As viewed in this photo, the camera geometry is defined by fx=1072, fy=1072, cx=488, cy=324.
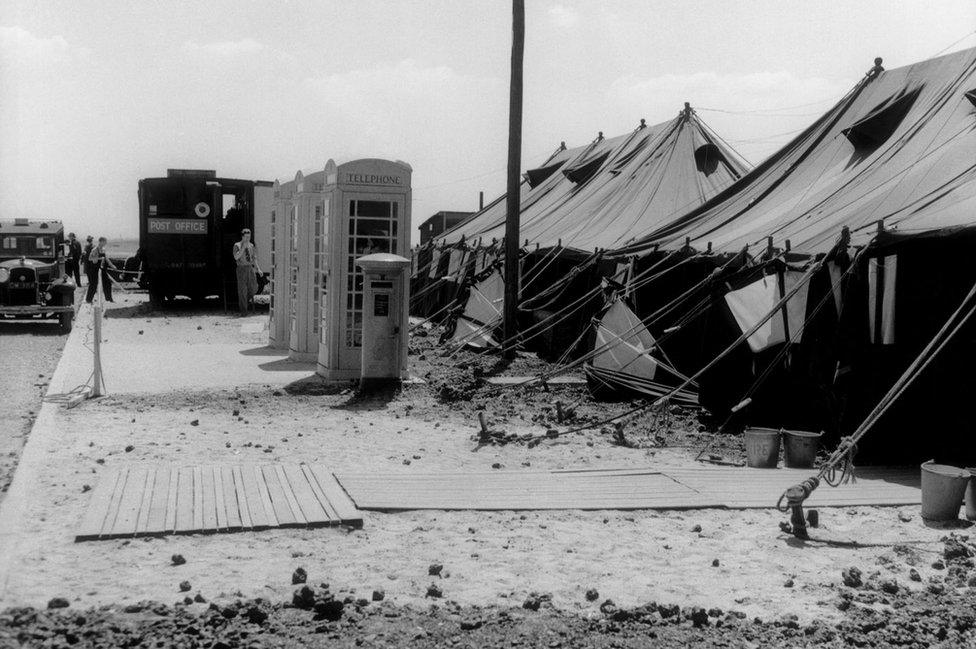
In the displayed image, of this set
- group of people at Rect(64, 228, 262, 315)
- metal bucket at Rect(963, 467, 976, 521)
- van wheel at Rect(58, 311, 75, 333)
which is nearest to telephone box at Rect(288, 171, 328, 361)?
van wheel at Rect(58, 311, 75, 333)

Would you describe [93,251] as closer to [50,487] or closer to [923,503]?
[50,487]

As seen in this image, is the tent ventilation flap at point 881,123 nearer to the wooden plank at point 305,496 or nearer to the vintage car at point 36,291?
the wooden plank at point 305,496

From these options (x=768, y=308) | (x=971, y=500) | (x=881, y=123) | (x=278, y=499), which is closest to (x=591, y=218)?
(x=881, y=123)

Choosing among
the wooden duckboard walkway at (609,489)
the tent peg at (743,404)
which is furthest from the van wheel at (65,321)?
the tent peg at (743,404)

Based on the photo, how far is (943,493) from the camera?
709cm

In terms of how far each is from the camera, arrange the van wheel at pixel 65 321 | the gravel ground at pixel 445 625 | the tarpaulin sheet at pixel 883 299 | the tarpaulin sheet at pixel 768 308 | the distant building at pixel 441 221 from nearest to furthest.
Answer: the gravel ground at pixel 445 625 → the tarpaulin sheet at pixel 883 299 → the tarpaulin sheet at pixel 768 308 → the van wheel at pixel 65 321 → the distant building at pixel 441 221

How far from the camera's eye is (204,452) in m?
8.84

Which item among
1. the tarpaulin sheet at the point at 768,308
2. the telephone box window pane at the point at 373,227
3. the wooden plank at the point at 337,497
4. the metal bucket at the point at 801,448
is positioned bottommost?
the wooden plank at the point at 337,497

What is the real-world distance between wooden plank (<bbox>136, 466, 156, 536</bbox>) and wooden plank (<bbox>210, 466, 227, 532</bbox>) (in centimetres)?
41

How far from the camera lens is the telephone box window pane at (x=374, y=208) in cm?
1345

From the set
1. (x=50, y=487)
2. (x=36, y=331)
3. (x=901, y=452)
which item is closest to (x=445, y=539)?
(x=50, y=487)

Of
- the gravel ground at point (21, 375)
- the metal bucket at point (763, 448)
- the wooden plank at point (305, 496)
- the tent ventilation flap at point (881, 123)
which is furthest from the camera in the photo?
the tent ventilation flap at point (881, 123)

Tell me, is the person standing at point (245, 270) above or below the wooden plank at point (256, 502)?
above

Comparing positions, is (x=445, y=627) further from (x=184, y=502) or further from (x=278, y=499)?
(x=184, y=502)
